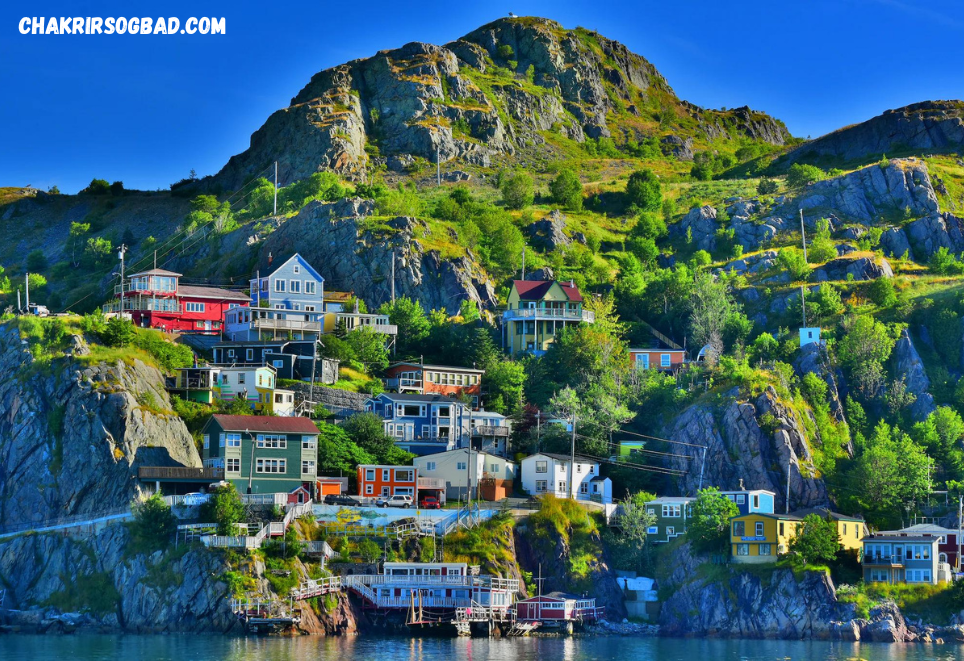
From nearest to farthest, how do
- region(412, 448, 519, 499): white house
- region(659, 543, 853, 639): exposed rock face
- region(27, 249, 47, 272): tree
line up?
region(659, 543, 853, 639): exposed rock face → region(412, 448, 519, 499): white house → region(27, 249, 47, 272): tree

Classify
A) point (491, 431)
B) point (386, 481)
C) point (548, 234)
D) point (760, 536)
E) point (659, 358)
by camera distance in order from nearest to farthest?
point (760, 536), point (386, 481), point (491, 431), point (659, 358), point (548, 234)

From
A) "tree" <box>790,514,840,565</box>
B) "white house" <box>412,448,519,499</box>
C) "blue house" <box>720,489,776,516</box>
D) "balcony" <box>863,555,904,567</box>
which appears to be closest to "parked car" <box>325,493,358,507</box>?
"white house" <box>412,448,519,499</box>

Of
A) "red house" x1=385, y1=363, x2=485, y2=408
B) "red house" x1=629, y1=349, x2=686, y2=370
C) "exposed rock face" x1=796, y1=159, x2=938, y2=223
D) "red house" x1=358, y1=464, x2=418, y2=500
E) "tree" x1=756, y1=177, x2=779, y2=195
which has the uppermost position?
"tree" x1=756, y1=177, x2=779, y2=195

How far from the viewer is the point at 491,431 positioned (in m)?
115

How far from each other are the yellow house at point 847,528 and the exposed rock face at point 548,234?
204 feet

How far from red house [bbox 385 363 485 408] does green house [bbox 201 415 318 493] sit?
67.3ft

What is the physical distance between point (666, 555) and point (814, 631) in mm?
12547

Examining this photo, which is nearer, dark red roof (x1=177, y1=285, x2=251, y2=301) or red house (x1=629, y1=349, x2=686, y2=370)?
dark red roof (x1=177, y1=285, x2=251, y2=301)

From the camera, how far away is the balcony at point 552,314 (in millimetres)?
131250

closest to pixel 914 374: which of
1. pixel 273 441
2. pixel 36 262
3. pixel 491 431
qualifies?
pixel 491 431

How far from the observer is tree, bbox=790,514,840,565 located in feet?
318

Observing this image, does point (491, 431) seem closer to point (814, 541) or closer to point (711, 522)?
point (711, 522)

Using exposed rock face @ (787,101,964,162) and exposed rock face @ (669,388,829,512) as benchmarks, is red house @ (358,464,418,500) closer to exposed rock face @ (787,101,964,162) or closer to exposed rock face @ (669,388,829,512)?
exposed rock face @ (669,388,829,512)

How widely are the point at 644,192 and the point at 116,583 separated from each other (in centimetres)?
10529
